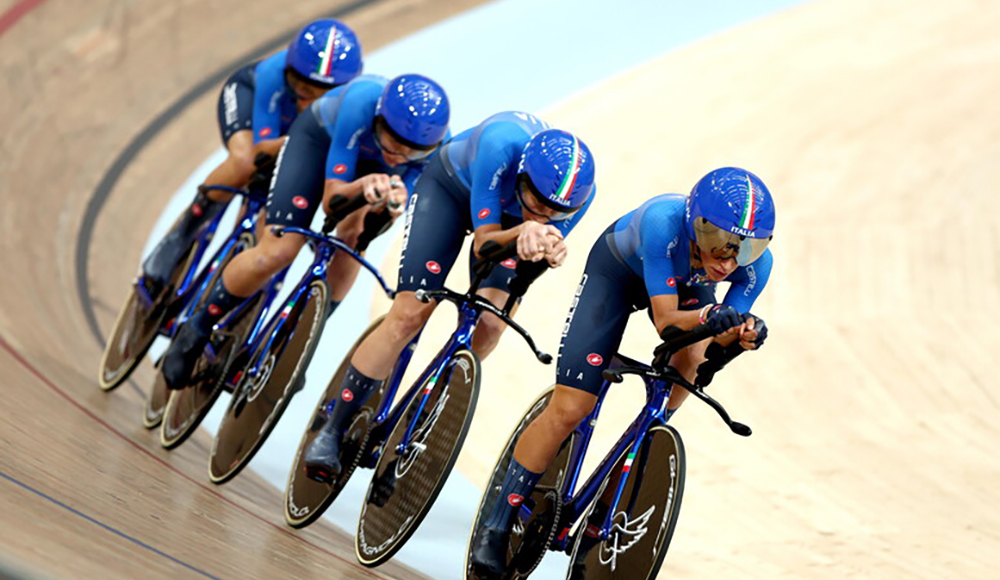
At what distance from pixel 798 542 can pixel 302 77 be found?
2.51 m

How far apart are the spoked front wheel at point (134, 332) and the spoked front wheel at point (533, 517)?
2.11m

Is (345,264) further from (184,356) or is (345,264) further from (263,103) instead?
(263,103)

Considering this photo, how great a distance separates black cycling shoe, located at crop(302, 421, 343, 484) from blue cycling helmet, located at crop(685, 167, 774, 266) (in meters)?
1.45

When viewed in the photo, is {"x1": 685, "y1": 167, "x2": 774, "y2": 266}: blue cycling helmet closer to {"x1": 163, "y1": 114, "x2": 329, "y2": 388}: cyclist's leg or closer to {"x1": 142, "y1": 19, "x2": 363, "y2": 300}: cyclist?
{"x1": 163, "y1": 114, "x2": 329, "y2": 388}: cyclist's leg

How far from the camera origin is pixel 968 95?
352 inches

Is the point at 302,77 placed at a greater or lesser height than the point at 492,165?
greater

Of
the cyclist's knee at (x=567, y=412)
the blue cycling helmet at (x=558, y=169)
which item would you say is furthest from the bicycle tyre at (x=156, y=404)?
the blue cycling helmet at (x=558, y=169)

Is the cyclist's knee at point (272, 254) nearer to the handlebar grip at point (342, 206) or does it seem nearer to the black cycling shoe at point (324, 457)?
the handlebar grip at point (342, 206)

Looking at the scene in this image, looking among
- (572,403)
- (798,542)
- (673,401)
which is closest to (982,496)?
(798,542)

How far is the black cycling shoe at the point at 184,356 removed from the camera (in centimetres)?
468

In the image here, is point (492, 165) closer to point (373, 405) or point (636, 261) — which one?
point (636, 261)

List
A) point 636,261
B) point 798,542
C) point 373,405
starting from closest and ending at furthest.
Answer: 1. point 636,261
2. point 373,405
3. point 798,542

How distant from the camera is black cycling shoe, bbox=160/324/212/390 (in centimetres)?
468

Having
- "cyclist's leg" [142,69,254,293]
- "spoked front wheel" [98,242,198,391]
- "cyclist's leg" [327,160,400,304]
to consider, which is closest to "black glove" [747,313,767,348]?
"cyclist's leg" [327,160,400,304]
